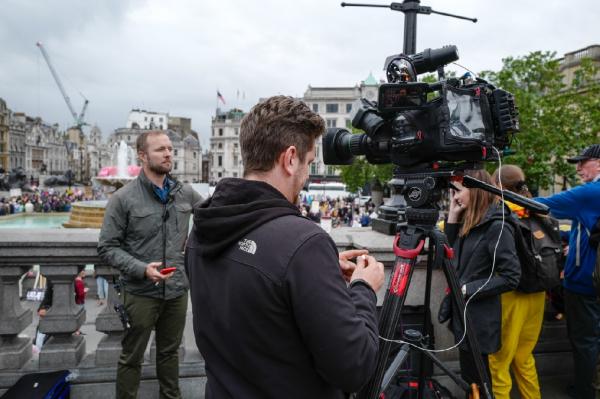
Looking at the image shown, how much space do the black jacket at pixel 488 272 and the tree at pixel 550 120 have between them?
54.8ft

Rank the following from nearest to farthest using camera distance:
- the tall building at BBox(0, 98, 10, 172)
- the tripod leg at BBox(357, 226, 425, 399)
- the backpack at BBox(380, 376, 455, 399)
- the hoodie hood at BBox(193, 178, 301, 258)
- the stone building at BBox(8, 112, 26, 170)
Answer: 1. the hoodie hood at BBox(193, 178, 301, 258)
2. the tripod leg at BBox(357, 226, 425, 399)
3. the backpack at BBox(380, 376, 455, 399)
4. the tall building at BBox(0, 98, 10, 172)
5. the stone building at BBox(8, 112, 26, 170)

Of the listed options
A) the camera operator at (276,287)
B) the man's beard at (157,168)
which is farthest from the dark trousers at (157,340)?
the camera operator at (276,287)

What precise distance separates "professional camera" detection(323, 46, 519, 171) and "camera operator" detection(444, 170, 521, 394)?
2.46 feet

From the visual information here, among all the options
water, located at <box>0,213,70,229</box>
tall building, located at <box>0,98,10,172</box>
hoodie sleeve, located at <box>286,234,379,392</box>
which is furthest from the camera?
tall building, located at <box>0,98,10,172</box>

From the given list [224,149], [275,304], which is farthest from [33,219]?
[224,149]

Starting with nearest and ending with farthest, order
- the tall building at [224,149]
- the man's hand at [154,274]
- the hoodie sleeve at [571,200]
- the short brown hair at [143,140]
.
Answer: 1. the man's hand at [154,274]
2. the hoodie sleeve at [571,200]
3. the short brown hair at [143,140]
4. the tall building at [224,149]

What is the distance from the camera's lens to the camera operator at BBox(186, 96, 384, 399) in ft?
4.33

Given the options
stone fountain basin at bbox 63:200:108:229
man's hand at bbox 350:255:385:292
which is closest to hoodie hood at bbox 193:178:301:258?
man's hand at bbox 350:255:385:292

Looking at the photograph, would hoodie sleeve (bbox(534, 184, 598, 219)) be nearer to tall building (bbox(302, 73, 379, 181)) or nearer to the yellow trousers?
the yellow trousers

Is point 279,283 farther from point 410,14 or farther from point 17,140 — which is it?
point 17,140

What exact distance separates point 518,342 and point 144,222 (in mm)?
3014

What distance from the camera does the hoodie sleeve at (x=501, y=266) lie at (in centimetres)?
286

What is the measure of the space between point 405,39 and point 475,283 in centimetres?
318

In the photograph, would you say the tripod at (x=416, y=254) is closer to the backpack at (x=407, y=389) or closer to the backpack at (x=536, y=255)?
the backpack at (x=407, y=389)
